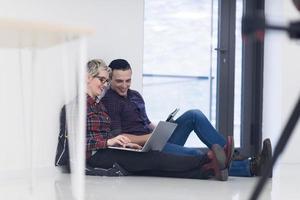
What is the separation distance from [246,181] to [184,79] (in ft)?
4.23

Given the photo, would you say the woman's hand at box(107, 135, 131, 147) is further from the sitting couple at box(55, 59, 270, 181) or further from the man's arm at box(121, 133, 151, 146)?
the man's arm at box(121, 133, 151, 146)

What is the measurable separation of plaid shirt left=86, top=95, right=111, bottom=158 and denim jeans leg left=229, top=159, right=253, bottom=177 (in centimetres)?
87

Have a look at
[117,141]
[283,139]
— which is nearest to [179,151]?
[117,141]

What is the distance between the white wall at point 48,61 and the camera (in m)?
→ 2.95

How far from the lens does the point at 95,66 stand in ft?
10.5

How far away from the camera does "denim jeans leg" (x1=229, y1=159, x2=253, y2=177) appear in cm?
326

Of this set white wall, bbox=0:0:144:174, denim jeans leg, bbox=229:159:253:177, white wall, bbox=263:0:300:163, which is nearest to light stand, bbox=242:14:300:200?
white wall, bbox=0:0:144:174

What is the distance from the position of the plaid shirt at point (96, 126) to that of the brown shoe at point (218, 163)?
26.5 inches

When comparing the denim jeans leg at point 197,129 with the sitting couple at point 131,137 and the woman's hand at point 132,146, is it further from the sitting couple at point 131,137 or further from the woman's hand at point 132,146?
the woman's hand at point 132,146

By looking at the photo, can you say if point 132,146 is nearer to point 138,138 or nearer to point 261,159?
point 138,138

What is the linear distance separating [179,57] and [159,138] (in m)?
1.22

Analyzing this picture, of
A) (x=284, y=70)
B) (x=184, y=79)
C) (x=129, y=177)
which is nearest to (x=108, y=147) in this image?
(x=129, y=177)

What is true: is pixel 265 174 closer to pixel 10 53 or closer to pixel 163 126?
pixel 163 126

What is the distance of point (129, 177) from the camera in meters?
3.05
